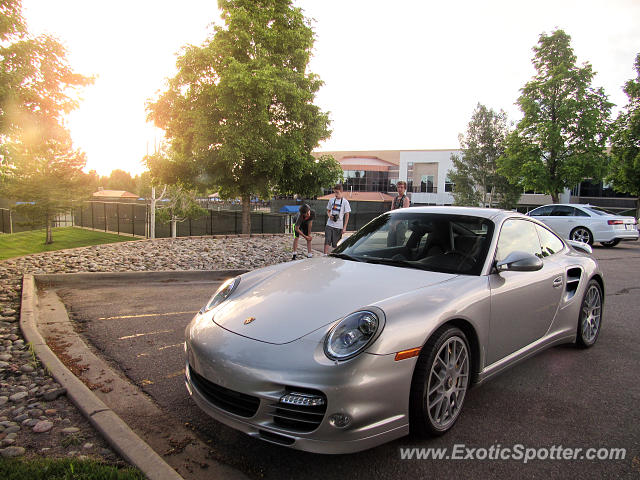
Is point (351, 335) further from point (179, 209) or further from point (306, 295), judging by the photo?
point (179, 209)

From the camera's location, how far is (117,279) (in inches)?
308

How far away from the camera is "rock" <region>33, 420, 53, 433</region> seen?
8.87 ft

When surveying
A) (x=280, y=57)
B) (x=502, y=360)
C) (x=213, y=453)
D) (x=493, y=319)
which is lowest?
(x=213, y=453)

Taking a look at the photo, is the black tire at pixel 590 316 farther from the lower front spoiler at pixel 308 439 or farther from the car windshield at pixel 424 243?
the lower front spoiler at pixel 308 439

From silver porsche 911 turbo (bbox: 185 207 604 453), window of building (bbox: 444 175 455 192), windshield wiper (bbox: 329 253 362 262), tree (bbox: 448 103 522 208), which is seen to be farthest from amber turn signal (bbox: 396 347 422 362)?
window of building (bbox: 444 175 455 192)

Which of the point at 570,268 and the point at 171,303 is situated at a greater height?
the point at 570,268

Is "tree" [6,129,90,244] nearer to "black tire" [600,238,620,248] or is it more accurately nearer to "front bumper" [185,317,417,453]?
"front bumper" [185,317,417,453]

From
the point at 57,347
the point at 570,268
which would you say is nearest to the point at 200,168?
the point at 57,347

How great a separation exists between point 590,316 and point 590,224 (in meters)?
12.3

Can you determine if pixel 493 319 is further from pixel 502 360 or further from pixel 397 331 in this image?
pixel 397 331

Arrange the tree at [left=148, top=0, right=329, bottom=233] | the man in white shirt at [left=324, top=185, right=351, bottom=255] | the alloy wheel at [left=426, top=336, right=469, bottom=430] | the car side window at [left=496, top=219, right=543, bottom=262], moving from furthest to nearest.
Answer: the tree at [left=148, top=0, right=329, bottom=233]
the man in white shirt at [left=324, top=185, right=351, bottom=255]
the car side window at [left=496, top=219, right=543, bottom=262]
the alloy wheel at [left=426, top=336, right=469, bottom=430]

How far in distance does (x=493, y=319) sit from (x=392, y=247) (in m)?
1.10

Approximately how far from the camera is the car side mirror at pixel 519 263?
3.15m

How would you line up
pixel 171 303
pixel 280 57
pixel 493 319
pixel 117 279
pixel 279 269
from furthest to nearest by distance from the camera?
pixel 280 57
pixel 117 279
pixel 171 303
pixel 279 269
pixel 493 319
